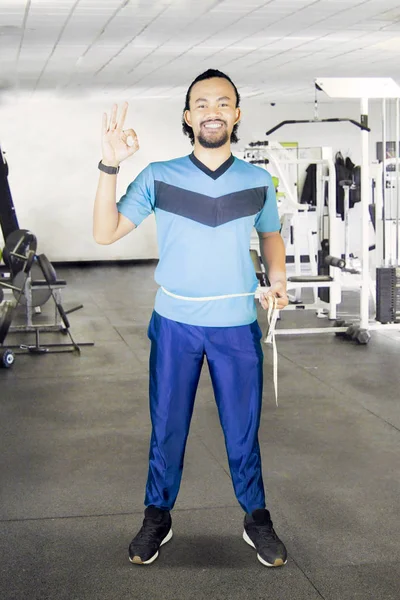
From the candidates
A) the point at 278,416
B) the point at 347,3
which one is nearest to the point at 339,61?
the point at 347,3

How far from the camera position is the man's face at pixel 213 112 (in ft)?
7.45

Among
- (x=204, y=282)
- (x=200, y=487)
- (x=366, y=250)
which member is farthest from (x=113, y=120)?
(x=366, y=250)

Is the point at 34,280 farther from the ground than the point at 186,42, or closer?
closer

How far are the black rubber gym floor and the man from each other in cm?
14

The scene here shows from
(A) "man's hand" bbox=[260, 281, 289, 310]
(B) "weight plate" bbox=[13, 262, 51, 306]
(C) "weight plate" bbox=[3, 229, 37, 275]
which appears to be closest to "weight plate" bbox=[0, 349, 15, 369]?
(C) "weight plate" bbox=[3, 229, 37, 275]

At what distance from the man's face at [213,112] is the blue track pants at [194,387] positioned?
51 cm

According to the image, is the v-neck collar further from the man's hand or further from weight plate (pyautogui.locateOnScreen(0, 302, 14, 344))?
weight plate (pyautogui.locateOnScreen(0, 302, 14, 344))

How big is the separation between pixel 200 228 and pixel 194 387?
46 centimetres

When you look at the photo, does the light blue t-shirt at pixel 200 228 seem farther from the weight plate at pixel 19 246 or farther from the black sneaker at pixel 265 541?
the weight plate at pixel 19 246

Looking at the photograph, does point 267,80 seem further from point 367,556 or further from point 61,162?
point 367,556

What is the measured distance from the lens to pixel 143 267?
13695mm

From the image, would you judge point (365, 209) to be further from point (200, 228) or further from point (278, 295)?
point (200, 228)

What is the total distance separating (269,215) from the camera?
2404mm

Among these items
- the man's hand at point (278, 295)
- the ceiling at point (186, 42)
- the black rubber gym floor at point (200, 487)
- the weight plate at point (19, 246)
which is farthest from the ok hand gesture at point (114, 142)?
the ceiling at point (186, 42)
